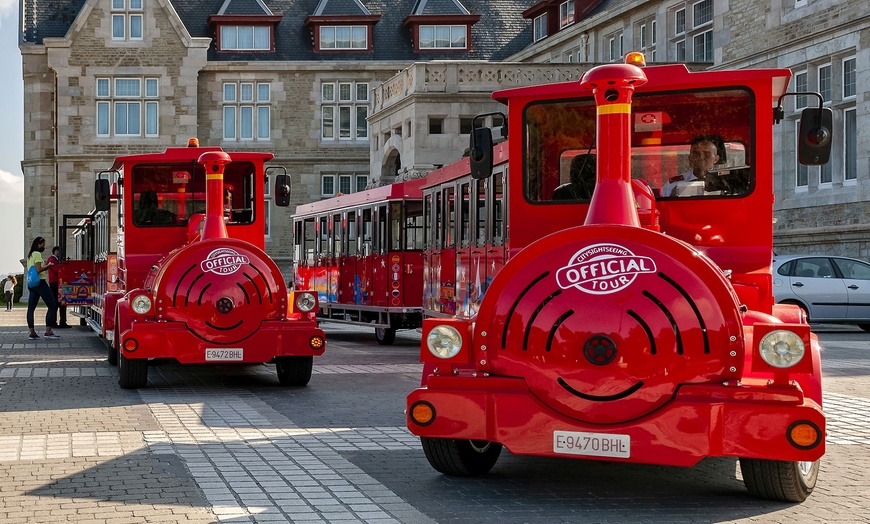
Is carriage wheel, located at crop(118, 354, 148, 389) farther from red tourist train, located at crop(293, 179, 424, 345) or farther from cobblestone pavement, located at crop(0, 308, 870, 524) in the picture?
red tourist train, located at crop(293, 179, 424, 345)

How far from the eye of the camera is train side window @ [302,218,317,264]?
89.7ft

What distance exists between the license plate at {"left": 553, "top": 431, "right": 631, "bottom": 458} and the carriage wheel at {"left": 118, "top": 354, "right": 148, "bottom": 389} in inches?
289

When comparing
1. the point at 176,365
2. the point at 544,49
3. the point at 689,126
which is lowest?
the point at 176,365

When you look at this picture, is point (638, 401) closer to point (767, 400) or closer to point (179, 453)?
point (767, 400)

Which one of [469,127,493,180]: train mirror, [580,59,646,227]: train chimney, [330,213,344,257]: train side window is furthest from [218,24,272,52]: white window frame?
[580,59,646,227]: train chimney

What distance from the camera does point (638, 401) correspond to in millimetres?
6211

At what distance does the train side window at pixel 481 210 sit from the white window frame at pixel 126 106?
37.0 metres

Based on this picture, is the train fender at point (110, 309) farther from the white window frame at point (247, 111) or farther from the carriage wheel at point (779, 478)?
the white window frame at point (247, 111)

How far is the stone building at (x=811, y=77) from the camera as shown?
91.0 ft

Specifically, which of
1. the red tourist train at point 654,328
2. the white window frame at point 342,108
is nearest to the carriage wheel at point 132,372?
the red tourist train at point 654,328

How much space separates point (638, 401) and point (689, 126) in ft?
8.08

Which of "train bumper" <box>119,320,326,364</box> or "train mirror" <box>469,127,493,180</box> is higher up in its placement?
"train mirror" <box>469,127,493,180</box>

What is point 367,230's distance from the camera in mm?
23234

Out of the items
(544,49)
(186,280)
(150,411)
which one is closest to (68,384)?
(186,280)
